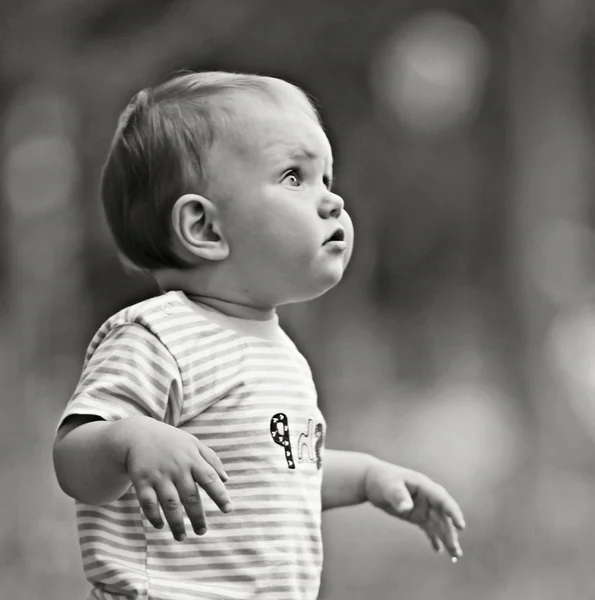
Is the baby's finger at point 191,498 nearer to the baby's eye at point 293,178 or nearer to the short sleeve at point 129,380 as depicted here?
the short sleeve at point 129,380

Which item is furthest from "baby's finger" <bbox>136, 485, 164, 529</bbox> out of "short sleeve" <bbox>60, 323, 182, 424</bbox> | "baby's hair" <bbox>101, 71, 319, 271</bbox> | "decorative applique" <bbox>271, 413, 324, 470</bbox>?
"baby's hair" <bbox>101, 71, 319, 271</bbox>

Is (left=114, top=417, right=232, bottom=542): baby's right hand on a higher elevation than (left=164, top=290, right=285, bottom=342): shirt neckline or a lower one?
lower

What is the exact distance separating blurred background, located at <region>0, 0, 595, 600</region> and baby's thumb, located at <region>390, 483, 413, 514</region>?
1.21 metres

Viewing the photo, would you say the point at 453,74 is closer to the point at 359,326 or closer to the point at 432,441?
the point at 359,326

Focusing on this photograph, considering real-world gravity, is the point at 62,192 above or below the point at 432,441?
above

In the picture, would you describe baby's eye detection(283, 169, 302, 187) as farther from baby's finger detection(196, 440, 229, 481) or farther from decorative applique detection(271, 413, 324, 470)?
baby's finger detection(196, 440, 229, 481)

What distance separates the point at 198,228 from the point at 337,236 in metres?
0.15

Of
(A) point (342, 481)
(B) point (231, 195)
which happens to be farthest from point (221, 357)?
(A) point (342, 481)

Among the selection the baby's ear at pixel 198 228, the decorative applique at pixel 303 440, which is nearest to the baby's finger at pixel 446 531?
the decorative applique at pixel 303 440

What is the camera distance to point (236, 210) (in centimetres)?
108

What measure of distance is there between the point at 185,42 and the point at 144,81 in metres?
0.20

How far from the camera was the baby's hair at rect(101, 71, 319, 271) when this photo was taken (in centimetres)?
109

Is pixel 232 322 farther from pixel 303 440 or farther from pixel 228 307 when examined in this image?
pixel 303 440

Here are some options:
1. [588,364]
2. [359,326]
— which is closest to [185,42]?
[359,326]
